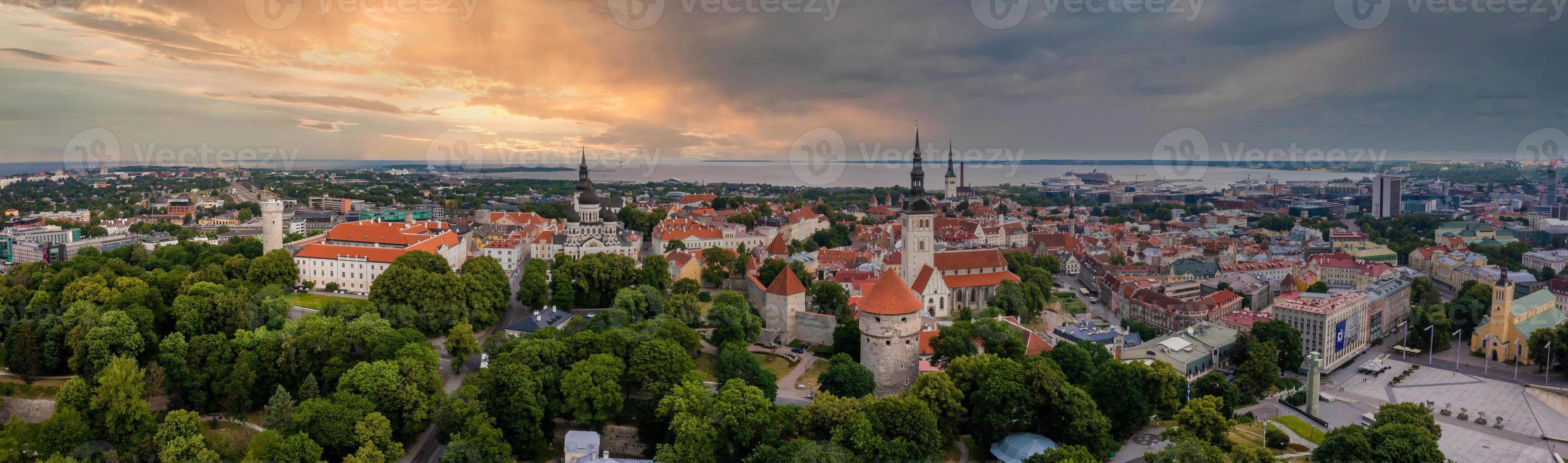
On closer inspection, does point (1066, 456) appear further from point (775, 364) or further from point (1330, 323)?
point (1330, 323)

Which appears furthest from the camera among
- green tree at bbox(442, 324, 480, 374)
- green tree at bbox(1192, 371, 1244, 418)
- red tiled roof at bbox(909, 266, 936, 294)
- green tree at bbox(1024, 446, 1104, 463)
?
red tiled roof at bbox(909, 266, 936, 294)

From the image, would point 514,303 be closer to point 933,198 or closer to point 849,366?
point 849,366

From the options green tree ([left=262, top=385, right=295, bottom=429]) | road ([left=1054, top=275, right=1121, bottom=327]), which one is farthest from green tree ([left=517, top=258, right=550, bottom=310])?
road ([left=1054, top=275, right=1121, bottom=327])

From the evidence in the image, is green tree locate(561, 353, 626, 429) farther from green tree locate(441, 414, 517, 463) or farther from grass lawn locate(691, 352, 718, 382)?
grass lawn locate(691, 352, 718, 382)

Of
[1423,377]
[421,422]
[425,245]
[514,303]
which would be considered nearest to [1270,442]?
[1423,377]

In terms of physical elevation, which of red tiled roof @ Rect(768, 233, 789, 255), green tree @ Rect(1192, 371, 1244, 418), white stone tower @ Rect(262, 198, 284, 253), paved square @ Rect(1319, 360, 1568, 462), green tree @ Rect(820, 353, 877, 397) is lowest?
paved square @ Rect(1319, 360, 1568, 462)

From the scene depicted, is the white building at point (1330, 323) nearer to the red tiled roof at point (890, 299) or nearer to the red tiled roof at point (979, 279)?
the red tiled roof at point (979, 279)
